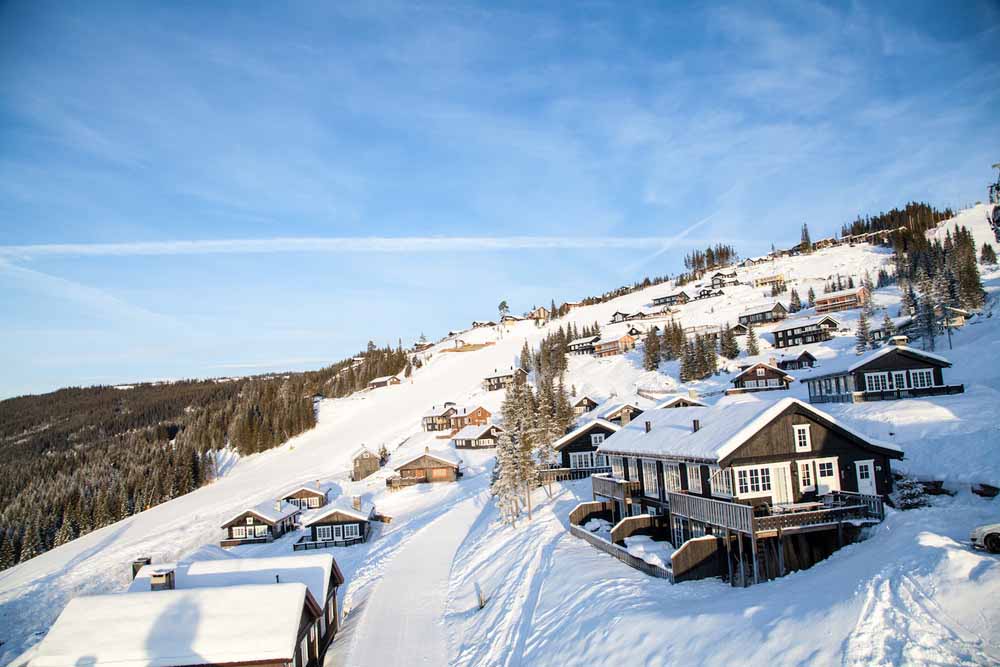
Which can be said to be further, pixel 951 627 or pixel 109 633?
pixel 109 633

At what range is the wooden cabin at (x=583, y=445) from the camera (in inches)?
1823

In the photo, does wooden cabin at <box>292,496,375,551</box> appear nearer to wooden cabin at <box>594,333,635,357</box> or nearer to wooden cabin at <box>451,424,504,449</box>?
wooden cabin at <box>451,424,504,449</box>

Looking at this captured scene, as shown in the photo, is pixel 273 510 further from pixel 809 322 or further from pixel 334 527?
pixel 809 322

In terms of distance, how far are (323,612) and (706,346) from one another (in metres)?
71.3

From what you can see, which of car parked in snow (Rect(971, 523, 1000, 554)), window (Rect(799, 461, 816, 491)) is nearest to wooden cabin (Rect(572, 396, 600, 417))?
window (Rect(799, 461, 816, 491))

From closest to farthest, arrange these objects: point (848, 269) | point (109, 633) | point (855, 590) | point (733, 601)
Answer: point (855, 590), point (733, 601), point (109, 633), point (848, 269)

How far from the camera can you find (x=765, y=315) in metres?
107

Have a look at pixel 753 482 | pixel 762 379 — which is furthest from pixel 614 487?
pixel 762 379

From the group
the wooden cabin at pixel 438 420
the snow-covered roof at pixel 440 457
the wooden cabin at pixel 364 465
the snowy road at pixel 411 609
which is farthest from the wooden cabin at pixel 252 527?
the wooden cabin at pixel 438 420

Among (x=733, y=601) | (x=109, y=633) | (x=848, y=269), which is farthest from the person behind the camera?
(x=848, y=269)

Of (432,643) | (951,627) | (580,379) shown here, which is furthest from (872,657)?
(580,379)

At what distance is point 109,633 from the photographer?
17297mm

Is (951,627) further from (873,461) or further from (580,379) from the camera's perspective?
(580,379)

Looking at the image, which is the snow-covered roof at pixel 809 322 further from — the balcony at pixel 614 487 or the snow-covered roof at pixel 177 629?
the snow-covered roof at pixel 177 629
